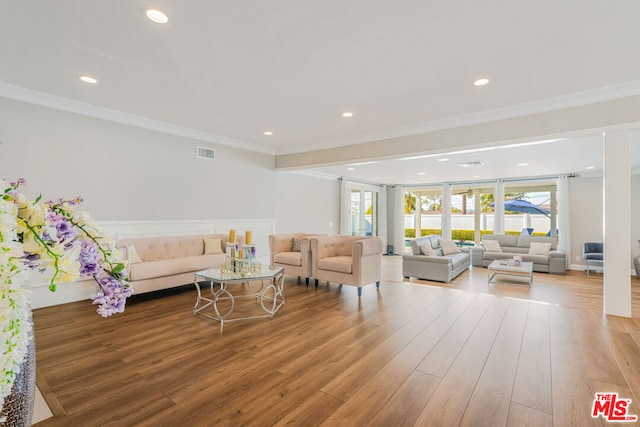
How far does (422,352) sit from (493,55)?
2722 millimetres

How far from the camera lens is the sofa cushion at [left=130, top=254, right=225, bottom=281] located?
13.5 ft

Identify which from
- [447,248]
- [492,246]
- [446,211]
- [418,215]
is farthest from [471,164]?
[418,215]

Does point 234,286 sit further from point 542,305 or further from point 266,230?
point 542,305

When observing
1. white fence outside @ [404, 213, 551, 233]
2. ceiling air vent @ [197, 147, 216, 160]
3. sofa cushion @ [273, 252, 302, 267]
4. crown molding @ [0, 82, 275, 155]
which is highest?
crown molding @ [0, 82, 275, 155]

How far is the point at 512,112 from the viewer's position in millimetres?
4004

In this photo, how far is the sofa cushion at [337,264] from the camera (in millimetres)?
4680

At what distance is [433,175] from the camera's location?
8742 millimetres

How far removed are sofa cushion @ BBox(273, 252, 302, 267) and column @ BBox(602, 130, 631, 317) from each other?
410cm

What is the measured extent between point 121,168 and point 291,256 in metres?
2.93

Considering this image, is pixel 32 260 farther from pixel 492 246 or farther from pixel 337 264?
pixel 492 246

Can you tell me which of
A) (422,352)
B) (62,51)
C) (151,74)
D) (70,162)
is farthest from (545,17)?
(70,162)

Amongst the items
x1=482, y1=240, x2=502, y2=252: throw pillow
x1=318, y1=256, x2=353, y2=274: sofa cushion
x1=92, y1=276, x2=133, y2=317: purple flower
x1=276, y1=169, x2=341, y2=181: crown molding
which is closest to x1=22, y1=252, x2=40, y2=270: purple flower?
x1=92, y1=276, x2=133, y2=317: purple flower

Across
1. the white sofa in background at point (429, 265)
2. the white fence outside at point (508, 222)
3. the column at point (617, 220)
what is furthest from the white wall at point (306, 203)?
the column at point (617, 220)

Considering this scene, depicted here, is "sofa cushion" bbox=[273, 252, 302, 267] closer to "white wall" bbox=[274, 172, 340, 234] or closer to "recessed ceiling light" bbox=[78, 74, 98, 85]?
"white wall" bbox=[274, 172, 340, 234]
